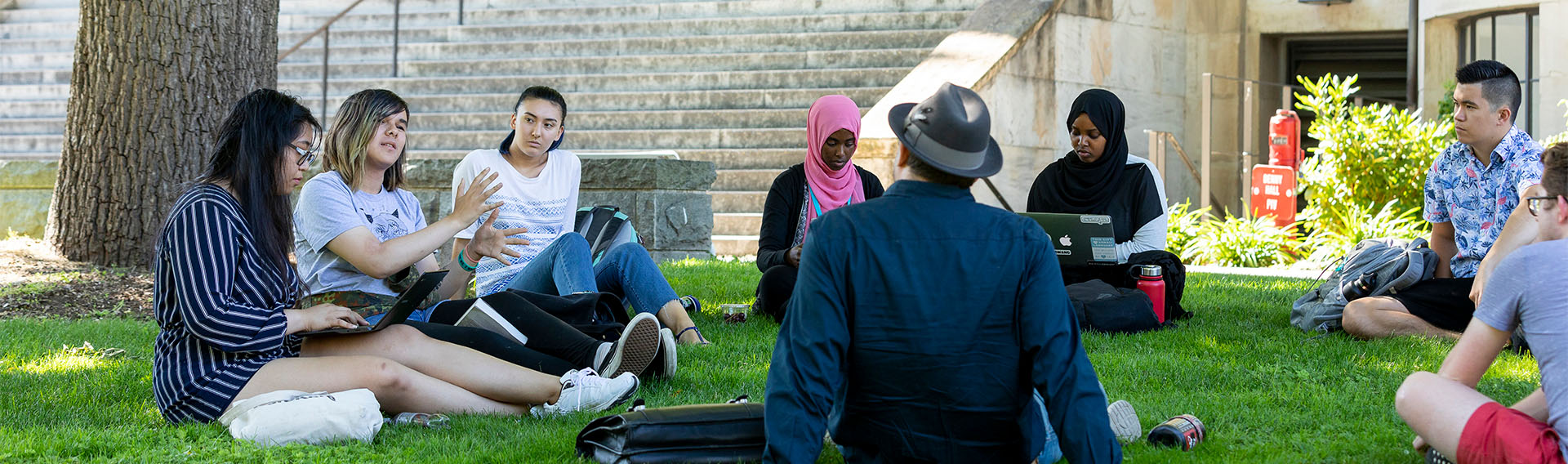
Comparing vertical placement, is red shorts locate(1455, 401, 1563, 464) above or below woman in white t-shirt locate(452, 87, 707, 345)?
below

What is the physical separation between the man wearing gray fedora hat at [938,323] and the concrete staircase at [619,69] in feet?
25.5

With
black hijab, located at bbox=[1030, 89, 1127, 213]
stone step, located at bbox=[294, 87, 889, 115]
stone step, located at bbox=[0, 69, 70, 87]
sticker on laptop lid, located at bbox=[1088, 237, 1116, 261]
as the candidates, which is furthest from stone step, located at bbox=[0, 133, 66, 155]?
sticker on laptop lid, located at bbox=[1088, 237, 1116, 261]

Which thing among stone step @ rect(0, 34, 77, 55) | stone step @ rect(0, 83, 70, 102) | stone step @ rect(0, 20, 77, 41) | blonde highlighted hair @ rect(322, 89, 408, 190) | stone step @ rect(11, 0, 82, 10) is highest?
stone step @ rect(11, 0, 82, 10)

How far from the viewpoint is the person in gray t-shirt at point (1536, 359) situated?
2.93 m

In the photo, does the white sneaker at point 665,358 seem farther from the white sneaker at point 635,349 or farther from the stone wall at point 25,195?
the stone wall at point 25,195

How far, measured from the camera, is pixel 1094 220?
5.91m

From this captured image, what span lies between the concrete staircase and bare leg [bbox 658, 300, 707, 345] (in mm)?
5140

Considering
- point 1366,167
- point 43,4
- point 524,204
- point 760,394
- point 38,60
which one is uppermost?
point 43,4

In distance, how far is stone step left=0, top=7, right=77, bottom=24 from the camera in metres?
15.8

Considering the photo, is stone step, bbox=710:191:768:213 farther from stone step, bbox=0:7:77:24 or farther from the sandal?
stone step, bbox=0:7:77:24

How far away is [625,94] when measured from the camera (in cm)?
1263

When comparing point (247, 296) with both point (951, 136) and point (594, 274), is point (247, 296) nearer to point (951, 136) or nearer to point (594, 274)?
point (594, 274)

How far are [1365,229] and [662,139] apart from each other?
598cm

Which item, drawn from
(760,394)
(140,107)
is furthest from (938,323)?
(140,107)
